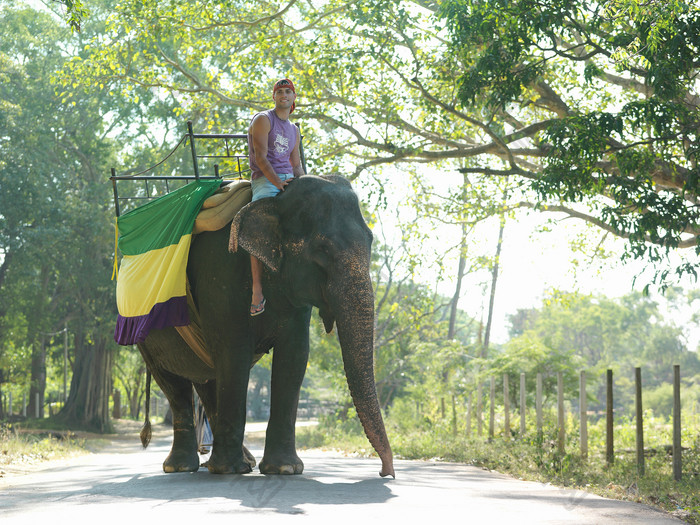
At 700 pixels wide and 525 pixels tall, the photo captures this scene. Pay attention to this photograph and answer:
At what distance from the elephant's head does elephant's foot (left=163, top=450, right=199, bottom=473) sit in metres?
2.48

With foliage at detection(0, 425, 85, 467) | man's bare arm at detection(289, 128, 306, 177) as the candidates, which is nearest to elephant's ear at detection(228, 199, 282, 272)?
man's bare arm at detection(289, 128, 306, 177)

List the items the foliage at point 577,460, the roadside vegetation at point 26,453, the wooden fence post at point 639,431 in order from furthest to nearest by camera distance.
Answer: the roadside vegetation at point 26,453 → the wooden fence post at point 639,431 → the foliage at point 577,460

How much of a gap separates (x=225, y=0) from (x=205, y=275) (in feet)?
27.8

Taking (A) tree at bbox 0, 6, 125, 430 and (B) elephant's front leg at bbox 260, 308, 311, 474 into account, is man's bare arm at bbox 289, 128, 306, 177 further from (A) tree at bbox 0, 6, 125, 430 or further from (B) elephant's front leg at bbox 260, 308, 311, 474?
(A) tree at bbox 0, 6, 125, 430

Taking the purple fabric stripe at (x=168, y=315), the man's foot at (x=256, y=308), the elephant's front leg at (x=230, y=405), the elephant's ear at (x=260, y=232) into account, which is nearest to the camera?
the elephant's ear at (x=260, y=232)

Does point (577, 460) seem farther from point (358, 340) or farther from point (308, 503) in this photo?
point (308, 503)

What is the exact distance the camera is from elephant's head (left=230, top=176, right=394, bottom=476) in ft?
22.1

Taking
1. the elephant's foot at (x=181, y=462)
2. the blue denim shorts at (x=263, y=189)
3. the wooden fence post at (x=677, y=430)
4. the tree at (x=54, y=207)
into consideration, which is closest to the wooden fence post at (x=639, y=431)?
the wooden fence post at (x=677, y=430)

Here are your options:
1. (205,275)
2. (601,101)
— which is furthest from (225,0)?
(205,275)

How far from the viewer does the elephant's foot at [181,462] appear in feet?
28.4

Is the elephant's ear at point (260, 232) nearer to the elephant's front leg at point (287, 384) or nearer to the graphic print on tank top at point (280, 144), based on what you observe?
the graphic print on tank top at point (280, 144)

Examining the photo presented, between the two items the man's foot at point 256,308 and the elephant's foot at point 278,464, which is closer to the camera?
the man's foot at point 256,308

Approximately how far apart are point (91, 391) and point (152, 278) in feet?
80.9

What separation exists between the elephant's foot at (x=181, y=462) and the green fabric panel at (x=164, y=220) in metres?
2.12
